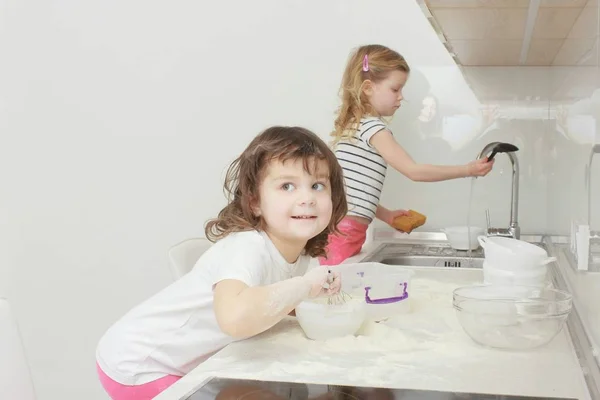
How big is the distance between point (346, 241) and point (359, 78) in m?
0.53

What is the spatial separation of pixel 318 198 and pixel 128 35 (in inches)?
71.4

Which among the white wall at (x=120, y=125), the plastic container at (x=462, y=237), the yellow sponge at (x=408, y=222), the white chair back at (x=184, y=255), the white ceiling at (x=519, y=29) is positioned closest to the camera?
the white ceiling at (x=519, y=29)

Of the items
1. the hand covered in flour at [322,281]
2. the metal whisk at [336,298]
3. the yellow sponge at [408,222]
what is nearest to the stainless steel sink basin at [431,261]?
the yellow sponge at [408,222]

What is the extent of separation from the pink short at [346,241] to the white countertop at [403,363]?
86cm

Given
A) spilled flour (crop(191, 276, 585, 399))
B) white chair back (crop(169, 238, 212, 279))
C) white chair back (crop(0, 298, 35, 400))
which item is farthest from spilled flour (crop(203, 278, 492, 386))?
white chair back (crop(169, 238, 212, 279))

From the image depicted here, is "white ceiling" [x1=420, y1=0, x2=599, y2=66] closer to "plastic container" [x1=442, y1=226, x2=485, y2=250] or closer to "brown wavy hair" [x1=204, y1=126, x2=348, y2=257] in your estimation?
"brown wavy hair" [x1=204, y1=126, x2=348, y2=257]

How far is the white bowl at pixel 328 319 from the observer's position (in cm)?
115

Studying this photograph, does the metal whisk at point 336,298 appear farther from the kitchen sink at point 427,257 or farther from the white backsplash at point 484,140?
the white backsplash at point 484,140

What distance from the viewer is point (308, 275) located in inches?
46.5

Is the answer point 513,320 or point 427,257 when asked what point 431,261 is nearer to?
point 427,257

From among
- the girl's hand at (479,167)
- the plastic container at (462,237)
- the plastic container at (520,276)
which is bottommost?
the plastic container at (462,237)

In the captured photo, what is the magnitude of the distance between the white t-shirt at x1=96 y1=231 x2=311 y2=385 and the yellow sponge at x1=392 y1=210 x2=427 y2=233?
1.04 m

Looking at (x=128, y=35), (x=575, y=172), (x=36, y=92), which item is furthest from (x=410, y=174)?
(x=36, y=92)

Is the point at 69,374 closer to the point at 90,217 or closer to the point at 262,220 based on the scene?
the point at 90,217
